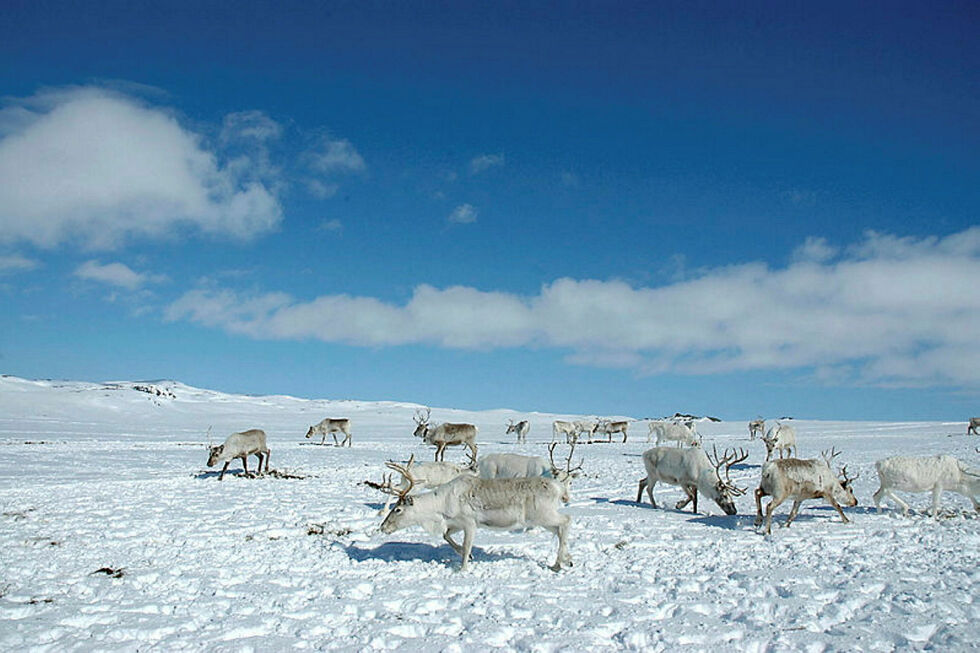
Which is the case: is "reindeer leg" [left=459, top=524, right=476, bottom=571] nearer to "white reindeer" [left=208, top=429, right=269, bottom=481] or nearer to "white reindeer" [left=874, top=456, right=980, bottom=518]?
"white reindeer" [left=874, top=456, right=980, bottom=518]

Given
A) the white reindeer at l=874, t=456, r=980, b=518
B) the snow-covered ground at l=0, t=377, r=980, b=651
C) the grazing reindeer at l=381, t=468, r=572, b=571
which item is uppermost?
the white reindeer at l=874, t=456, r=980, b=518

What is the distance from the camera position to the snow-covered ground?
6617 mm

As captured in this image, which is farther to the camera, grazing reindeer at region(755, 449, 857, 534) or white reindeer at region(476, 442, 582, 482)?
white reindeer at region(476, 442, 582, 482)

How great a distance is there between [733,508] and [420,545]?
6465 mm

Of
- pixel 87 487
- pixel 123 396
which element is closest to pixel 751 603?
pixel 87 487

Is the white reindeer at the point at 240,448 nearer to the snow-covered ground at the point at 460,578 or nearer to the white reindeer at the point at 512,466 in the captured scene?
the snow-covered ground at the point at 460,578

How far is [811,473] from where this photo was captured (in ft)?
39.6

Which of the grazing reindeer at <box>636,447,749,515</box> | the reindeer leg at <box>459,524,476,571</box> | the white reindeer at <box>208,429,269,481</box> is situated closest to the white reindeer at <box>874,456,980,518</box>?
the grazing reindeer at <box>636,447,749,515</box>

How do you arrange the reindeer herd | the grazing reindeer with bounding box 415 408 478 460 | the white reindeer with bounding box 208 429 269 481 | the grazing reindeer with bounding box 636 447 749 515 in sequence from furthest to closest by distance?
the grazing reindeer with bounding box 415 408 478 460
the white reindeer with bounding box 208 429 269 481
the grazing reindeer with bounding box 636 447 749 515
the reindeer herd

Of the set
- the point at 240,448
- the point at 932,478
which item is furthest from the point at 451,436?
the point at 932,478

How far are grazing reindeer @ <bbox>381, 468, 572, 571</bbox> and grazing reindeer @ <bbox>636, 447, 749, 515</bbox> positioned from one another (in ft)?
17.0

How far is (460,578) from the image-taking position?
859 cm

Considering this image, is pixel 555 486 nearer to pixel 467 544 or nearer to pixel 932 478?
pixel 467 544

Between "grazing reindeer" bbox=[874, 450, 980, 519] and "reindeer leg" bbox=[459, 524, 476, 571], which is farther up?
"grazing reindeer" bbox=[874, 450, 980, 519]
